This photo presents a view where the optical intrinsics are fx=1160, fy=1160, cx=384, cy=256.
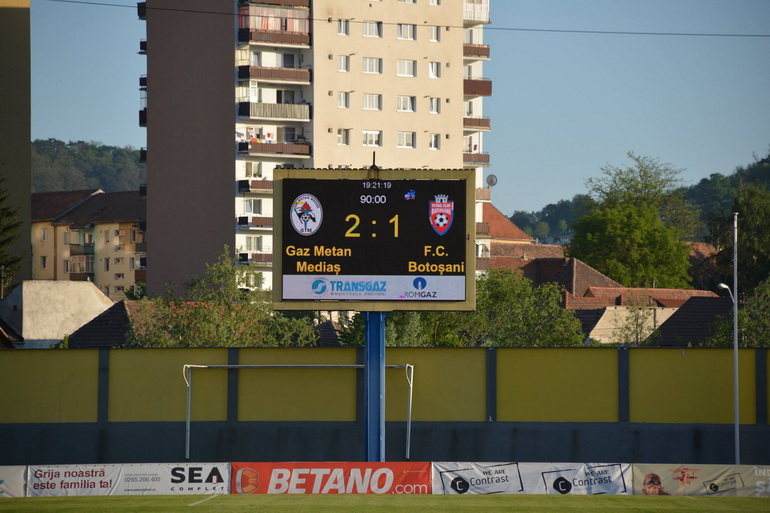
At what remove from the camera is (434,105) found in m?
94.6

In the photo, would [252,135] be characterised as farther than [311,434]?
Yes

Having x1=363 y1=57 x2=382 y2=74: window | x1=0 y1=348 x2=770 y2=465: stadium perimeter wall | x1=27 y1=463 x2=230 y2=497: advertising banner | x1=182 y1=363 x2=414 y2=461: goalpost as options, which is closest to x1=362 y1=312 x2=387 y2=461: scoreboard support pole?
x1=182 y1=363 x2=414 y2=461: goalpost

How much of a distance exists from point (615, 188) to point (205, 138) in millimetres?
55396

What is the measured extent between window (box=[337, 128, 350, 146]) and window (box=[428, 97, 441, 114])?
7615 millimetres

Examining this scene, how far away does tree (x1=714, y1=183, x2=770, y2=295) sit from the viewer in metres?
111

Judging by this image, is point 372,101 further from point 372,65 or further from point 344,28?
point 344,28

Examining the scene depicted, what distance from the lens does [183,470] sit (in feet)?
92.6

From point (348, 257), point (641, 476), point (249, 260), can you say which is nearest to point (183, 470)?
point (348, 257)

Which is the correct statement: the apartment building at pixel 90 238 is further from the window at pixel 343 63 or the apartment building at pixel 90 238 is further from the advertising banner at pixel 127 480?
the advertising banner at pixel 127 480

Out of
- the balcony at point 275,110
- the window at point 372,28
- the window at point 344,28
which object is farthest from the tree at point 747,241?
the balcony at point 275,110

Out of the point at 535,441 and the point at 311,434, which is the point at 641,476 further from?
the point at 311,434

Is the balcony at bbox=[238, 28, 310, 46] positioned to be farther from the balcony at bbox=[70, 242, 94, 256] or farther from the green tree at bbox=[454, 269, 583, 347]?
the balcony at bbox=[70, 242, 94, 256]

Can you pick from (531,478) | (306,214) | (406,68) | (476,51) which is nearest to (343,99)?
(406,68)

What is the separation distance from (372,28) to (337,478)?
67132mm
